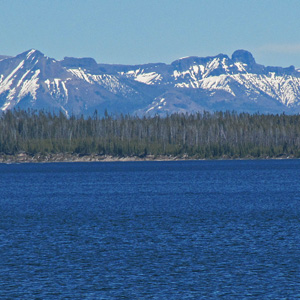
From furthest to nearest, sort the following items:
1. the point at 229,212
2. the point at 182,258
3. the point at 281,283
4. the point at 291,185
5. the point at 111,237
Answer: the point at 291,185
the point at 229,212
the point at 111,237
the point at 182,258
the point at 281,283

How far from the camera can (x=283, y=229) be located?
63.6 metres

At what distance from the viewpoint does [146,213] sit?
80625 mm

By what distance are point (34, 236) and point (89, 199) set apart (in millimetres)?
44262

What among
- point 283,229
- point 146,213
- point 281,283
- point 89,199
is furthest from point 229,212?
point 281,283

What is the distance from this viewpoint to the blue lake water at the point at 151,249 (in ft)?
132

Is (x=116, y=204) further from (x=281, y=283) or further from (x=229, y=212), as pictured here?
(x=281, y=283)

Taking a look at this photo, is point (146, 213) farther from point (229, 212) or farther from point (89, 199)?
point (89, 199)

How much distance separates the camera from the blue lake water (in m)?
40.1

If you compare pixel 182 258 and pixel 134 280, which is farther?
pixel 182 258

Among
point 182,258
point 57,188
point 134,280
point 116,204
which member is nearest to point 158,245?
point 182,258

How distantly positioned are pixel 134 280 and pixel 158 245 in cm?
1269

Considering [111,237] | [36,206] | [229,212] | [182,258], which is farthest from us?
[36,206]

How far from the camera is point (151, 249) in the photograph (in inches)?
2087

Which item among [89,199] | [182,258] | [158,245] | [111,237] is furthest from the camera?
[89,199]
